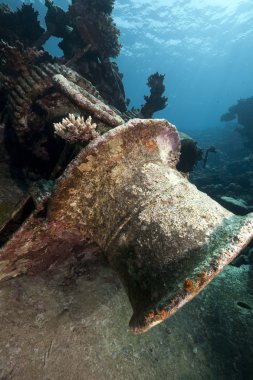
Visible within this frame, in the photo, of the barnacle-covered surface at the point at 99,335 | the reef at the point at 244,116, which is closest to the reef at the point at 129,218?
the barnacle-covered surface at the point at 99,335

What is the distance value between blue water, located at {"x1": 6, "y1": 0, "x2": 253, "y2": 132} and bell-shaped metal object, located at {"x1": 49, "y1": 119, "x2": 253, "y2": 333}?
42.1m

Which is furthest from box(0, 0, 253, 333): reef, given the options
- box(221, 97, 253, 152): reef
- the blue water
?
the blue water

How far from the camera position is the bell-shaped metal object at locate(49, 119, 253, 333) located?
81.8 inches

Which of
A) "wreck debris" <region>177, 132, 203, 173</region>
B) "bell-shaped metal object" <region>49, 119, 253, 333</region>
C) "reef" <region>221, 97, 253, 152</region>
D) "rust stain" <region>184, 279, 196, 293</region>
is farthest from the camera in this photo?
"reef" <region>221, 97, 253, 152</region>

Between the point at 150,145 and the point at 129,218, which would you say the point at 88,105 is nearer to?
the point at 150,145

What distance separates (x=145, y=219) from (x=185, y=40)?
69572mm

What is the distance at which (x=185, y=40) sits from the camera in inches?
2447

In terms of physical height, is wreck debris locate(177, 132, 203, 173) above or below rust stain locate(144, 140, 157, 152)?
above

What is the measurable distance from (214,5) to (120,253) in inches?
2125

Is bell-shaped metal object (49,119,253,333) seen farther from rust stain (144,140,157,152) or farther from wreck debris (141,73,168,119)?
wreck debris (141,73,168,119)

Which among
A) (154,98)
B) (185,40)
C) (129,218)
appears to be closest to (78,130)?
(129,218)

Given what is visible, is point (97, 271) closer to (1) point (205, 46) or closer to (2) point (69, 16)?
(2) point (69, 16)

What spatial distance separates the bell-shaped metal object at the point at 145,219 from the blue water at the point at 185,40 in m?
42.1

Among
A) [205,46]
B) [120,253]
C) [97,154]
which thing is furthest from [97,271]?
[205,46]
